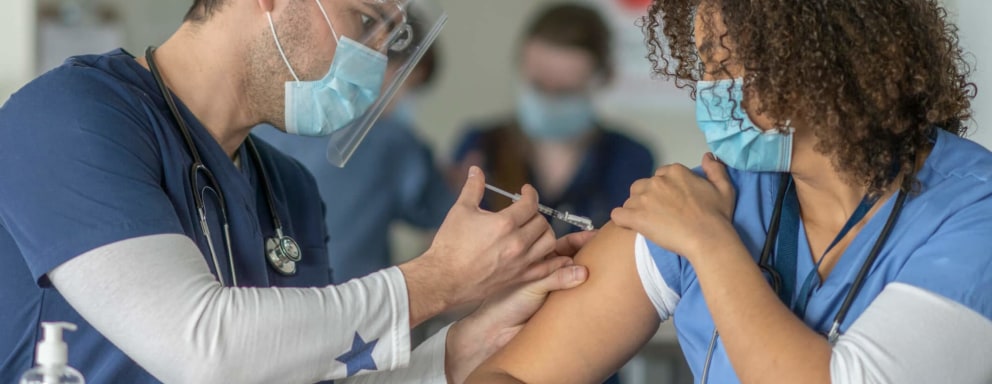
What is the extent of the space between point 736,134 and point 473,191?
0.40m

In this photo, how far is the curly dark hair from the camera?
140 centimetres

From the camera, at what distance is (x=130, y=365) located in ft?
5.00

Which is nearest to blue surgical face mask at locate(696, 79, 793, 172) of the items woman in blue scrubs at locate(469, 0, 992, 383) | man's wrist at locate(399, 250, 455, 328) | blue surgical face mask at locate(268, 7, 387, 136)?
woman in blue scrubs at locate(469, 0, 992, 383)

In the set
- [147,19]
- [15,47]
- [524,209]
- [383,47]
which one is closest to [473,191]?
[524,209]

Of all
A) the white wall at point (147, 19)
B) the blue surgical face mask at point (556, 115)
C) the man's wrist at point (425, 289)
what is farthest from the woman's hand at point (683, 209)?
the white wall at point (147, 19)

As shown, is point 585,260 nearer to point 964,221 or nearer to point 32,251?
point 964,221

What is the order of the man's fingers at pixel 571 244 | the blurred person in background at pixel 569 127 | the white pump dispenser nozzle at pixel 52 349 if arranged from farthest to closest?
the blurred person in background at pixel 569 127 → the man's fingers at pixel 571 244 → the white pump dispenser nozzle at pixel 52 349

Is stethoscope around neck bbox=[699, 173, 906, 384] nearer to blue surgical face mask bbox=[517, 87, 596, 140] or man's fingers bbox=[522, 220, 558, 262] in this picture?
man's fingers bbox=[522, 220, 558, 262]

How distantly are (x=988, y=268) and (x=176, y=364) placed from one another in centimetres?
96

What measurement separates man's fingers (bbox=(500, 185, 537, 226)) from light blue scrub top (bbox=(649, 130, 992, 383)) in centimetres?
19

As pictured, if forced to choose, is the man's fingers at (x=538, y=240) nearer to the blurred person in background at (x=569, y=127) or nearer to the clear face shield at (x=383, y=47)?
the clear face shield at (x=383, y=47)

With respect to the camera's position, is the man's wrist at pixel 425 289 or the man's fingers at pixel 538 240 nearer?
the man's wrist at pixel 425 289

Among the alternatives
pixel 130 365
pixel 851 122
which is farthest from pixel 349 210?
pixel 851 122

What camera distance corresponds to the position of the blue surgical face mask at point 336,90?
1734mm
